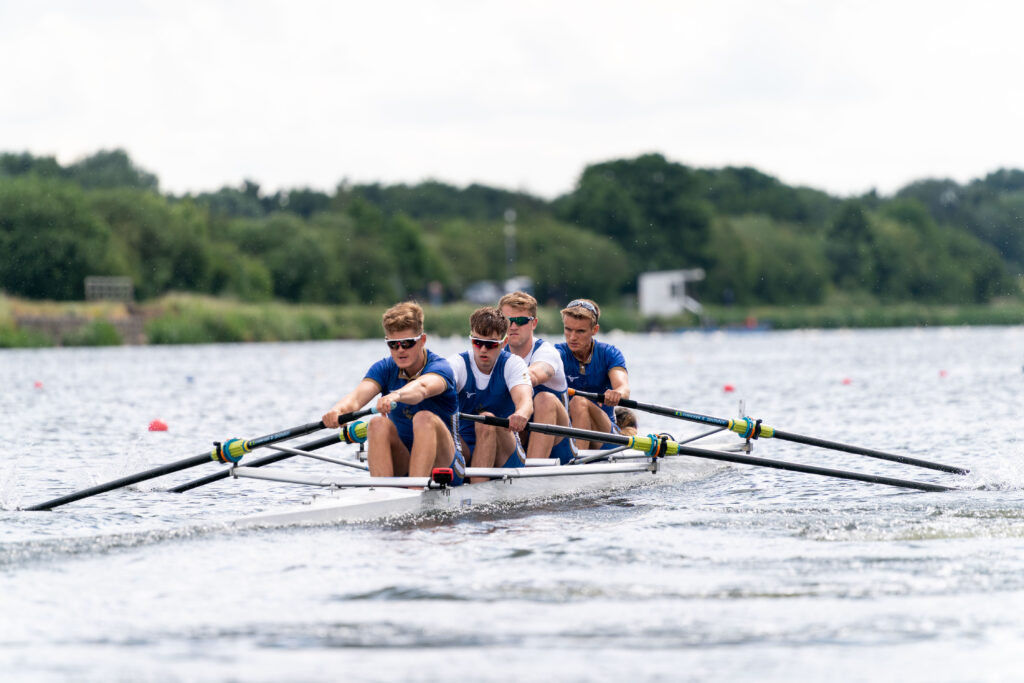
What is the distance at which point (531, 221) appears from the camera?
3349 inches

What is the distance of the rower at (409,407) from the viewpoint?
7789 mm

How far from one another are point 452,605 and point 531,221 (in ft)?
262

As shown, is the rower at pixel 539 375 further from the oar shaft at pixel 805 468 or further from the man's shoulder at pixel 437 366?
the man's shoulder at pixel 437 366

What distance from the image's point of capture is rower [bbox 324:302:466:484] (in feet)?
25.6

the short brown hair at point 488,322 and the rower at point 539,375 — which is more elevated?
the short brown hair at point 488,322

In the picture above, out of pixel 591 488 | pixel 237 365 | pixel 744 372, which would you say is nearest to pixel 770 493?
pixel 591 488

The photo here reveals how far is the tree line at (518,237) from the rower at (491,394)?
4127 centimetres

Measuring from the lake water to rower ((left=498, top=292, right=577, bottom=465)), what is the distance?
60cm

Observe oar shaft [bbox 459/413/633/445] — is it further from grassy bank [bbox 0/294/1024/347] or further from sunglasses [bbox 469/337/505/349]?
grassy bank [bbox 0/294/1024/347]

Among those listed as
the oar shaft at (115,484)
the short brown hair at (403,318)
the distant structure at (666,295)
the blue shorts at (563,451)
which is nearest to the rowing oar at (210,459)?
the oar shaft at (115,484)

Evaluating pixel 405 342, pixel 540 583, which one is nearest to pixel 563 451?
pixel 405 342

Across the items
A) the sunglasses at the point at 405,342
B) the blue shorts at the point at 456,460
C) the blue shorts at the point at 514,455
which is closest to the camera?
the sunglasses at the point at 405,342

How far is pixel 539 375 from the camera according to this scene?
9.22 meters

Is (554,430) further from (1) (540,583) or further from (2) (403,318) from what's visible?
(1) (540,583)
